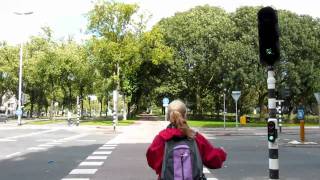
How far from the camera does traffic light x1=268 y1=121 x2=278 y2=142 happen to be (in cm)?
782

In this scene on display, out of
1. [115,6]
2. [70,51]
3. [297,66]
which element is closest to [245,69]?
[297,66]

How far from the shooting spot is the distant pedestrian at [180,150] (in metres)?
4.14

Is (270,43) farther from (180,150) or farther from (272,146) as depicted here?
(180,150)

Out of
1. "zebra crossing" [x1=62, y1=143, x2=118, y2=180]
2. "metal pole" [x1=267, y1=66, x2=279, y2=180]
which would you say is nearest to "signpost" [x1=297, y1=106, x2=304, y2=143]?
"zebra crossing" [x1=62, y1=143, x2=118, y2=180]

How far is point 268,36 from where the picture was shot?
8070 mm

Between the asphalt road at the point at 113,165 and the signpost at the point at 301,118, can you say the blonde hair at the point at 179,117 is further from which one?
the signpost at the point at 301,118

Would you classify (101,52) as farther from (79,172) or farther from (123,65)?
(79,172)

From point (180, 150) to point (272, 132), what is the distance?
4.04m

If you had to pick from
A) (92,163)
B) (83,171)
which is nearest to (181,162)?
(83,171)

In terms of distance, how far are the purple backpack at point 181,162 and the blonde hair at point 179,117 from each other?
9cm

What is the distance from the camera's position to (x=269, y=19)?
805cm

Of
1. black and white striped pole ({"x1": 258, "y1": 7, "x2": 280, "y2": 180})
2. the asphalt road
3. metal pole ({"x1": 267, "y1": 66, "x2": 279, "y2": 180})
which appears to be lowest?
the asphalt road

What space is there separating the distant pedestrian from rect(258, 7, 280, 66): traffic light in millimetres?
4000

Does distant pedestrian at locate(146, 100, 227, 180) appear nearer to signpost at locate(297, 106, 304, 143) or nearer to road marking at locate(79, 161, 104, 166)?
road marking at locate(79, 161, 104, 166)
